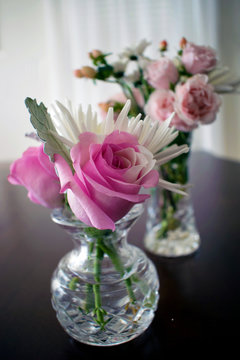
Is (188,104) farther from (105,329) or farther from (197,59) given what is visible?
(105,329)

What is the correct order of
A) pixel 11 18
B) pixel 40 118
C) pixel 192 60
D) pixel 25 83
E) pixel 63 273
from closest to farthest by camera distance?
pixel 40 118, pixel 63 273, pixel 192 60, pixel 11 18, pixel 25 83

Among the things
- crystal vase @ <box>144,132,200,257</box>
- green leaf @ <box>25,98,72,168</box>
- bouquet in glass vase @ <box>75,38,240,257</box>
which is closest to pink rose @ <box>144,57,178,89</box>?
bouquet in glass vase @ <box>75,38,240,257</box>

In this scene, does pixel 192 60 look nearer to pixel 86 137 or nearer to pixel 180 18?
pixel 86 137

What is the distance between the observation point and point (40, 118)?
0.92 ft

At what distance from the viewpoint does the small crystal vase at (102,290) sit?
0.36 metres

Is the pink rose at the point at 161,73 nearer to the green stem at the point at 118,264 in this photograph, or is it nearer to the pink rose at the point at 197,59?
the pink rose at the point at 197,59

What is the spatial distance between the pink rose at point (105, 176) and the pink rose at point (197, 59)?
270 millimetres

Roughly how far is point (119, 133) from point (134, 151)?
0.02 metres

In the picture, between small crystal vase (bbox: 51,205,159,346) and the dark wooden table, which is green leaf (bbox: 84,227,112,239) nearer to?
small crystal vase (bbox: 51,205,159,346)

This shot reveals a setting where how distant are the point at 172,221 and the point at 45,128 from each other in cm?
39

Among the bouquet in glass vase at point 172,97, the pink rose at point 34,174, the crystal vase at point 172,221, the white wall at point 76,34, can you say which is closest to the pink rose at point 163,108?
the bouquet in glass vase at point 172,97

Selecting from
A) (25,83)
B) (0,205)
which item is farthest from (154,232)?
(25,83)

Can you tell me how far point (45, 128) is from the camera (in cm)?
28

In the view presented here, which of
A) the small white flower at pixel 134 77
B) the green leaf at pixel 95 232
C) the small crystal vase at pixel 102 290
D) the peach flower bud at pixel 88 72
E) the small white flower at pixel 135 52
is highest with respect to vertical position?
the small white flower at pixel 135 52
